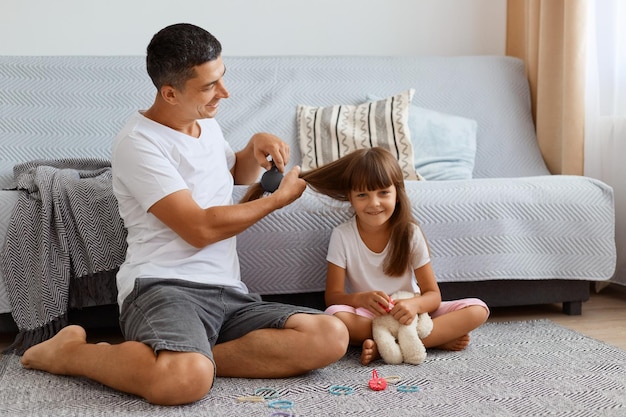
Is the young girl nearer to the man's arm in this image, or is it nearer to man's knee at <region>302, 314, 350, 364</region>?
man's knee at <region>302, 314, 350, 364</region>

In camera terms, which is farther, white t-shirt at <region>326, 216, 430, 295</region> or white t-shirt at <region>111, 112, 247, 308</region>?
white t-shirt at <region>326, 216, 430, 295</region>

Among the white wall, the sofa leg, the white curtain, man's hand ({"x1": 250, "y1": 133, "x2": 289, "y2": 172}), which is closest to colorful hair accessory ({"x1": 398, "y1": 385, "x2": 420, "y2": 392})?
man's hand ({"x1": 250, "y1": 133, "x2": 289, "y2": 172})

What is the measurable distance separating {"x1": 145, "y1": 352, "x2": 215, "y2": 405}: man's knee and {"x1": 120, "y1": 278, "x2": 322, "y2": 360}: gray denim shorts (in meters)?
0.03

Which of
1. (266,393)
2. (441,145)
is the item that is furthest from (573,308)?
(266,393)

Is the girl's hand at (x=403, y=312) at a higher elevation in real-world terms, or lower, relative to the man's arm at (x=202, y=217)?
lower

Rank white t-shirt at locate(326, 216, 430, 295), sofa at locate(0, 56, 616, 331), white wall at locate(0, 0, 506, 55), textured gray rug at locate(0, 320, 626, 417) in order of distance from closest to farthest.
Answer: textured gray rug at locate(0, 320, 626, 417) < white t-shirt at locate(326, 216, 430, 295) < sofa at locate(0, 56, 616, 331) < white wall at locate(0, 0, 506, 55)

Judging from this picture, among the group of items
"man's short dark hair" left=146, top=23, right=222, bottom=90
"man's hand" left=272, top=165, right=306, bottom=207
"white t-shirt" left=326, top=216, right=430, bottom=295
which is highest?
"man's short dark hair" left=146, top=23, right=222, bottom=90

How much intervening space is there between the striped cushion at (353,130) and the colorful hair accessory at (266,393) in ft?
4.17

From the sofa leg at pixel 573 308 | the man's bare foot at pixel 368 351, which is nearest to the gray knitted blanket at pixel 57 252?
the man's bare foot at pixel 368 351

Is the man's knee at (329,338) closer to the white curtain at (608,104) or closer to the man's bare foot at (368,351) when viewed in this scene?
the man's bare foot at (368,351)

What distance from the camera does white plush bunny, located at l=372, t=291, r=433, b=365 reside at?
1.92 meters

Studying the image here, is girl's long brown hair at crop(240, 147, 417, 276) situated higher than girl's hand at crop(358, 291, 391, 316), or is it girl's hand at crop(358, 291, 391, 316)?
girl's long brown hair at crop(240, 147, 417, 276)

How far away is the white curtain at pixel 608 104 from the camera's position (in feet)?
9.19

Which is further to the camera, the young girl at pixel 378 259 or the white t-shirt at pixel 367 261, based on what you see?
the white t-shirt at pixel 367 261
